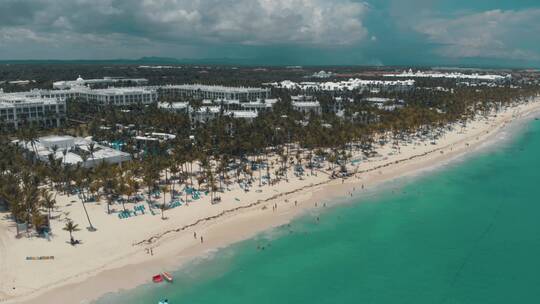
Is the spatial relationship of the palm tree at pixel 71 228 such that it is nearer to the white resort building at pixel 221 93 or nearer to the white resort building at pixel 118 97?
the white resort building at pixel 118 97

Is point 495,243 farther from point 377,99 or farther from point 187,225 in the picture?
point 377,99

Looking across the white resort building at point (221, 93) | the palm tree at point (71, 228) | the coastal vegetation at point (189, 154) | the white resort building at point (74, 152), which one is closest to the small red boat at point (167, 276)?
the palm tree at point (71, 228)

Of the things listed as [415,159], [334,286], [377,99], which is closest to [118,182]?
[334,286]

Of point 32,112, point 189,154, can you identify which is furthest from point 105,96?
point 189,154

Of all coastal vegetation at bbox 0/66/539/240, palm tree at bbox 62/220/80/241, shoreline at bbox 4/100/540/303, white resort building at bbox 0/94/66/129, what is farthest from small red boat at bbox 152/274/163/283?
white resort building at bbox 0/94/66/129

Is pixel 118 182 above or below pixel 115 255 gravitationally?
above

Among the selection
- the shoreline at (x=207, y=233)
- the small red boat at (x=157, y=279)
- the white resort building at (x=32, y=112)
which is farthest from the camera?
the white resort building at (x=32, y=112)

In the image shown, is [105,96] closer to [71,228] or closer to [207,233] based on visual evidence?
[71,228]
